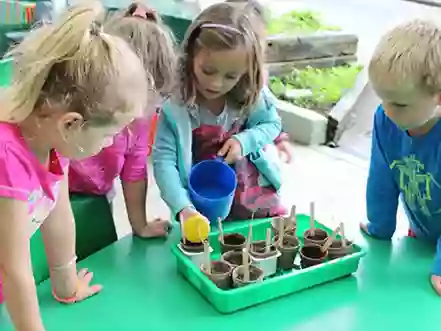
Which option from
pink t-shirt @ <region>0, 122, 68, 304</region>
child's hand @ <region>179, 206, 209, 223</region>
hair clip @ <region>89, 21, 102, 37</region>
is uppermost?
hair clip @ <region>89, 21, 102, 37</region>

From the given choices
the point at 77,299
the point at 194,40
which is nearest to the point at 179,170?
the point at 194,40

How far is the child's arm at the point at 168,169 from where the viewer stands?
1.21 metres

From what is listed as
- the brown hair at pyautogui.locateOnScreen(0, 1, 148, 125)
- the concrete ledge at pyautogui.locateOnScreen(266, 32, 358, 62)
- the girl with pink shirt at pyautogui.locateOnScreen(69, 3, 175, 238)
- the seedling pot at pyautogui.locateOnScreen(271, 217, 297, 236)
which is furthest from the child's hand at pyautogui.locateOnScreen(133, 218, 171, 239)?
the concrete ledge at pyautogui.locateOnScreen(266, 32, 358, 62)

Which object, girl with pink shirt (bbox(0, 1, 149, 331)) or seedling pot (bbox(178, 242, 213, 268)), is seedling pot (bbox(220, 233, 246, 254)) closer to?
seedling pot (bbox(178, 242, 213, 268))

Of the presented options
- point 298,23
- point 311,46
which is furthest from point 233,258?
point 298,23

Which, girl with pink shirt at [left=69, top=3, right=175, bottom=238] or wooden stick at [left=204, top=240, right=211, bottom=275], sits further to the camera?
girl with pink shirt at [left=69, top=3, right=175, bottom=238]

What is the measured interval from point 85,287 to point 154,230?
0.22 meters

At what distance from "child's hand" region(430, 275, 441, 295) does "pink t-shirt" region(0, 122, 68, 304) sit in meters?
0.61

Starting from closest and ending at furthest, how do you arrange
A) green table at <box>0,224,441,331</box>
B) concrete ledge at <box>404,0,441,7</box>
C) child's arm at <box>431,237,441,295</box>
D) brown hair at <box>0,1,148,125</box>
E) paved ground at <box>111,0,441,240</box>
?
brown hair at <box>0,1,148,125</box>
green table at <box>0,224,441,331</box>
child's arm at <box>431,237,441,295</box>
paved ground at <box>111,0,441,240</box>
concrete ledge at <box>404,0,441,7</box>

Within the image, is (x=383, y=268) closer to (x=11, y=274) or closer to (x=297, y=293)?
(x=297, y=293)

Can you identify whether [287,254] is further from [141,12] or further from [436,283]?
[141,12]

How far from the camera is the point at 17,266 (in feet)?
2.80

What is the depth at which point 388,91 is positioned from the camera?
1.07m

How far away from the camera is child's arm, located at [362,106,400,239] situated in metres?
1.24
